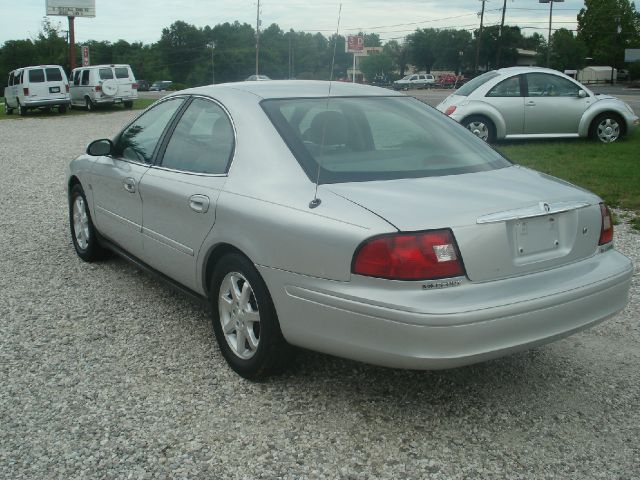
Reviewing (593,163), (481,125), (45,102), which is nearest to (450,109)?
(481,125)

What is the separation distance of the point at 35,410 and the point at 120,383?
0.45 meters

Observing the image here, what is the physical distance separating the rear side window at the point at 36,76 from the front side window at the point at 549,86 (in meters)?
23.0

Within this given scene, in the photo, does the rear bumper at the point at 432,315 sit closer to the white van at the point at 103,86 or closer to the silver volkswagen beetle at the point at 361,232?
the silver volkswagen beetle at the point at 361,232

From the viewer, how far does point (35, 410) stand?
11.3ft

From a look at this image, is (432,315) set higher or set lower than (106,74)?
lower

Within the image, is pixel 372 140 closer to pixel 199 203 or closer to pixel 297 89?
pixel 297 89

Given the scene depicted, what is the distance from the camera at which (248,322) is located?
3631 millimetres

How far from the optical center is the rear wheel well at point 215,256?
3.67 m

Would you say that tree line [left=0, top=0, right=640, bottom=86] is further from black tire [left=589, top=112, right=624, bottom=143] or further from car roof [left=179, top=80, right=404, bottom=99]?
car roof [left=179, top=80, right=404, bottom=99]

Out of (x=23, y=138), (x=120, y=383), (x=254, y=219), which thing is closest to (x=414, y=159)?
(x=254, y=219)

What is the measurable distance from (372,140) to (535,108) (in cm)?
1041

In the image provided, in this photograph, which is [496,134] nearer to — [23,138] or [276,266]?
[276,266]

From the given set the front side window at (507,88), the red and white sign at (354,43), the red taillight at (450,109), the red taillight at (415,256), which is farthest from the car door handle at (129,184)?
the front side window at (507,88)

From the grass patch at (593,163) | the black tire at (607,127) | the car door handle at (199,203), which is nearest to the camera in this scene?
the car door handle at (199,203)
